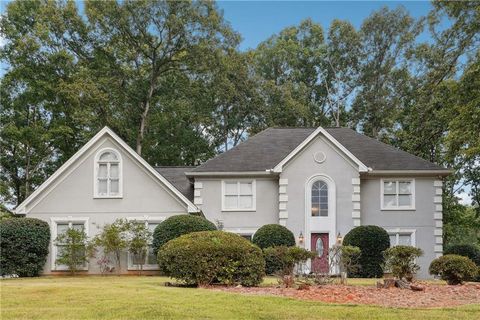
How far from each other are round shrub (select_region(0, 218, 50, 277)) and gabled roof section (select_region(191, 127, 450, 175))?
7.30m

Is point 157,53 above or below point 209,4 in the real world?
below

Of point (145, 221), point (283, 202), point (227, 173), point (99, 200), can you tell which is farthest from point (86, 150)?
point (283, 202)

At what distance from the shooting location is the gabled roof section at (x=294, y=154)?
26.6 m

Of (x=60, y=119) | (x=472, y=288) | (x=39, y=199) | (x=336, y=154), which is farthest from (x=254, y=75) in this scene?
(x=472, y=288)

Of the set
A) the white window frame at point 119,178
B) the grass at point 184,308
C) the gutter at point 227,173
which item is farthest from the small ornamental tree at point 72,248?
the grass at point 184,308

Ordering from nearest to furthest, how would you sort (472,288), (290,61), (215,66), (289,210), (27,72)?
(472,288) < (289,210) < (27,72) < (215,66) < (290,61)

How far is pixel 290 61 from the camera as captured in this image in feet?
151

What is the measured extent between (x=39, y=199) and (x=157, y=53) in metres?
18.1

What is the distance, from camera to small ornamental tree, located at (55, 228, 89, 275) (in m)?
23.6

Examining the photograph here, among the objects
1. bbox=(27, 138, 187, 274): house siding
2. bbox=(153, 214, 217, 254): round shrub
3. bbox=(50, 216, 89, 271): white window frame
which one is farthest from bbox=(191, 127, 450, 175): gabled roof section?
bbox=(50, 216, 89, 271): white window frame

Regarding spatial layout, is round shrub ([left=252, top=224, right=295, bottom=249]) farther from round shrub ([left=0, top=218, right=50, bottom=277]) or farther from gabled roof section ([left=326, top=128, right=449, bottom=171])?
round shrub ([left=0, top=218, right=50, bottom=277])

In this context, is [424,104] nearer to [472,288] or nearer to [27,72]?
[472,288]

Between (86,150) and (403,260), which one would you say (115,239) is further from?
(403,260)

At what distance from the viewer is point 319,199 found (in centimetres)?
2672
